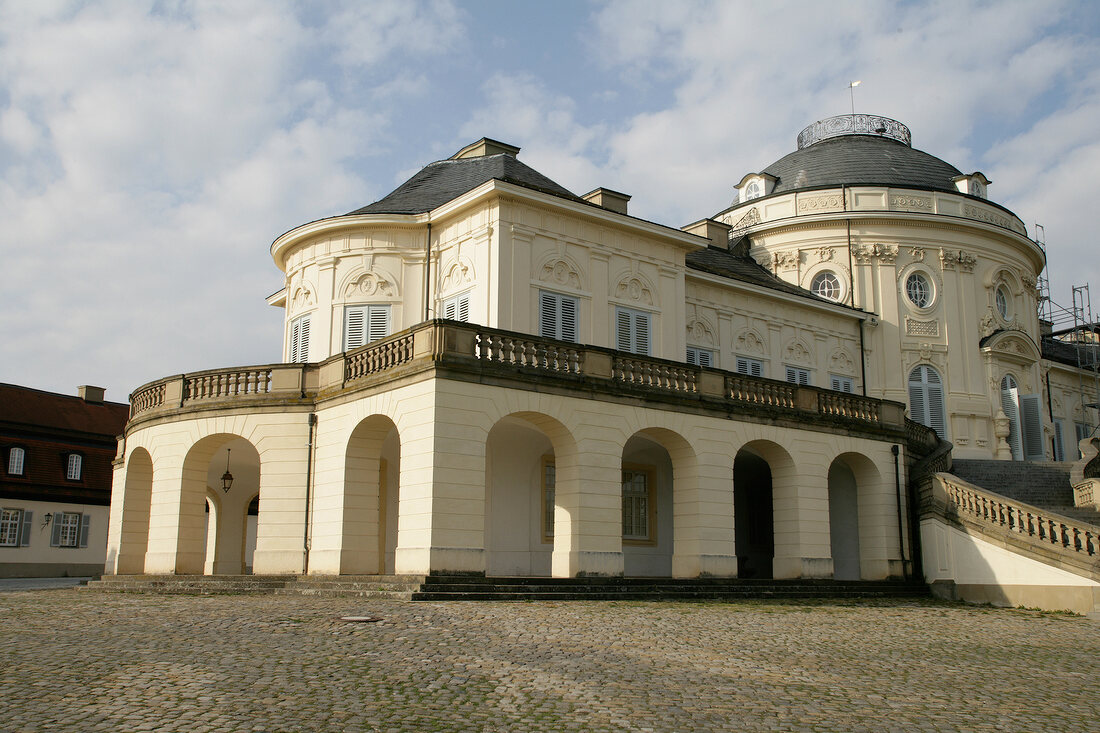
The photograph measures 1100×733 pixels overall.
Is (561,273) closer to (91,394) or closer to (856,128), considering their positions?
(856,128)

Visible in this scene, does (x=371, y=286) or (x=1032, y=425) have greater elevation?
(x=371, y=286)

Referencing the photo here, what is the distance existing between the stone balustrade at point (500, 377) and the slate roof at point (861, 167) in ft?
45.4

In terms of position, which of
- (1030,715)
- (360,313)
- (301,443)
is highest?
(360,313)

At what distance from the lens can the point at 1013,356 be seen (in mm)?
38844

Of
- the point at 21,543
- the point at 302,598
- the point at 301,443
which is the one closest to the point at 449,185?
the point at 301,443

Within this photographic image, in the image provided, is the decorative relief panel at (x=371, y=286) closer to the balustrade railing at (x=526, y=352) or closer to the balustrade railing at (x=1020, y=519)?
the balustrade railing at (x=526, y=352)

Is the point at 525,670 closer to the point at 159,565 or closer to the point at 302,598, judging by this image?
the point at 302,598

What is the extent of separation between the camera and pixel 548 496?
24.7m

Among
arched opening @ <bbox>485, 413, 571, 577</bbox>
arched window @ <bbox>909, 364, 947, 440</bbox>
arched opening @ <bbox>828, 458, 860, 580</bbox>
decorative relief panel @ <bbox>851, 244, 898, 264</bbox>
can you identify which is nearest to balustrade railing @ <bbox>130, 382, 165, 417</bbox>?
arched opening @ <bbox>485, 413, 571, 577</bbox>

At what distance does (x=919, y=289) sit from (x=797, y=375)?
710 cm

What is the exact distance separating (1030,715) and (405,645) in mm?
6452

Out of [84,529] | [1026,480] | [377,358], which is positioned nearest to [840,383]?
[1026,480]

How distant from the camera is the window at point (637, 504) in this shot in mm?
26688

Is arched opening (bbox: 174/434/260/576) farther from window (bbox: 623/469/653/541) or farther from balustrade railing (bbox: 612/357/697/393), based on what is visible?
window (bbox: 623/469/653/541)
